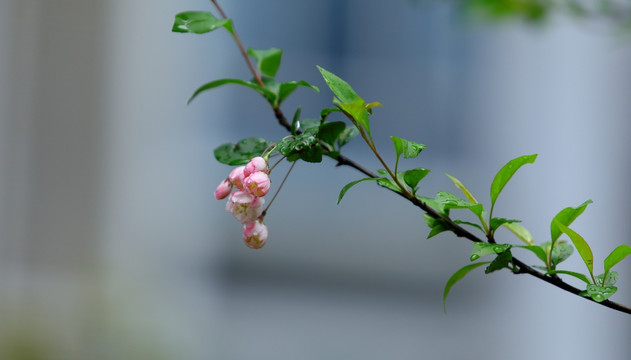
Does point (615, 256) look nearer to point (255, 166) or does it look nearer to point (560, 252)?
point (560, 252)

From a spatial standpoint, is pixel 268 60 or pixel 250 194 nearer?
pixel 250 194

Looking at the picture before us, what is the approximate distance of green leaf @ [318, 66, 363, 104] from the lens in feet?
1.20

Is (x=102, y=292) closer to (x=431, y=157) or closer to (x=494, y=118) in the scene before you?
(x=431, y=157)

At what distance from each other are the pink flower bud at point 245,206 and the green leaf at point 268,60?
141 mm

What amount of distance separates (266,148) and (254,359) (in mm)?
2289

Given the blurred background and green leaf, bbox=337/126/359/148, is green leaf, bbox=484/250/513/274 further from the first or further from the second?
the blurred background

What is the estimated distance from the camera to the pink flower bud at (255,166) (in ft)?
1.34

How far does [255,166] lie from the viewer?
0.41 meters

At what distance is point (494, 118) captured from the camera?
2.77 metres

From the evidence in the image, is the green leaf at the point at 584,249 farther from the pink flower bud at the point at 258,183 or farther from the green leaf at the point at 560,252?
the pink flower bud at the point at 258,183

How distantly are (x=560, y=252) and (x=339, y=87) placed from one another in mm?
178

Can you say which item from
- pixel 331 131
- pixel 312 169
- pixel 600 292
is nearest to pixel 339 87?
pixel 331 131

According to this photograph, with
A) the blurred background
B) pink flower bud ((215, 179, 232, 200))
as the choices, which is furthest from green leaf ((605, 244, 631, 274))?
the blurred background

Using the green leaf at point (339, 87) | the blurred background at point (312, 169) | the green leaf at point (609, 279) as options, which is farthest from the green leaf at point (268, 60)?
the blurred background at point (312, 169)
